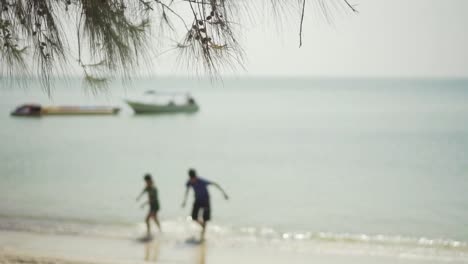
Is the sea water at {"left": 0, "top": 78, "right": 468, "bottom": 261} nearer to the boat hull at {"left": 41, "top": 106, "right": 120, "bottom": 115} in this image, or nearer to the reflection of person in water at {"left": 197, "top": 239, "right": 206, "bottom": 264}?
the reflection of person in water at {"left": 197, "top": 239, "right": 206, "bottom": 264}

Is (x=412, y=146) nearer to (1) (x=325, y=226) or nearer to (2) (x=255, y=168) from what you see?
(2) (x=255, y=168)

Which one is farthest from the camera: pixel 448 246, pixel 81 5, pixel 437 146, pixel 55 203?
pixel 437 146

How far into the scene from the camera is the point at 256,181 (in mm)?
18906

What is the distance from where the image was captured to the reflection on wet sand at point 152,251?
7.33 metres

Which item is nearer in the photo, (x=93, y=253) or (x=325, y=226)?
(x=93, y=253)

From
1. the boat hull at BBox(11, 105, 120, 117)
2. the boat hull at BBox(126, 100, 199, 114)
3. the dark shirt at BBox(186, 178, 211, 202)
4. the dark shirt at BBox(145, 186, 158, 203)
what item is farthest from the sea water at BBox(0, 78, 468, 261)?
the boat hull at BBox(126, 100, 199, 114)

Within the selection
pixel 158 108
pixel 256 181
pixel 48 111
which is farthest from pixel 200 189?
pixel 158 108

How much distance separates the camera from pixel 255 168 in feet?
73.3

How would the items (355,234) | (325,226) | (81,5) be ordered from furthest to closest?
(325,226)
(355,234)
(81,5)

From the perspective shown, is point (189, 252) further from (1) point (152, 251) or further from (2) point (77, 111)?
(2) point (77, 111)

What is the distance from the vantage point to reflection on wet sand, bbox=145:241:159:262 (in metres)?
7.33

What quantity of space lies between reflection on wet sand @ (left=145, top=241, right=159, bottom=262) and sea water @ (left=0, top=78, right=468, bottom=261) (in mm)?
1362

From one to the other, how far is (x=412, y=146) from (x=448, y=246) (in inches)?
890

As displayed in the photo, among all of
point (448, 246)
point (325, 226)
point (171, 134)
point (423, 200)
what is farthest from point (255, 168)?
point (171, 134)
